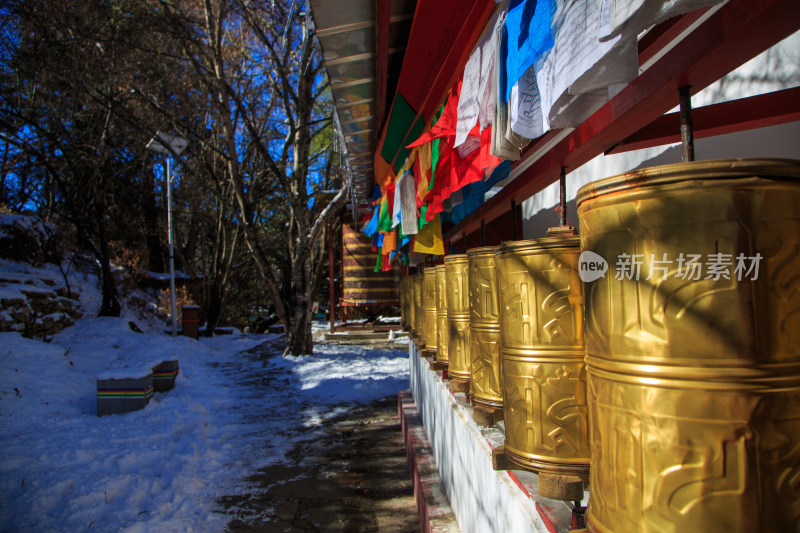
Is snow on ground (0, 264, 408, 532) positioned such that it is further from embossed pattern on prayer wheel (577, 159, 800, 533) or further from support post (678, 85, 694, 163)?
support post (678, 85, 694, 163)

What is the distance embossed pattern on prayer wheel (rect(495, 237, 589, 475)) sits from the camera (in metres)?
1.64

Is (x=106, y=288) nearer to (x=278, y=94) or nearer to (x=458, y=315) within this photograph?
(x=278, y=94)

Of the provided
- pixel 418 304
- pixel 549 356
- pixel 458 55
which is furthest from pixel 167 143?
pixel 549 356

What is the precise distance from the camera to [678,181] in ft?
3.23

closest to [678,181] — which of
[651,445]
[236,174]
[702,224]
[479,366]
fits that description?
[702,224]

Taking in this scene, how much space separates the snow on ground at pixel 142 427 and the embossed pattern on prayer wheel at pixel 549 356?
9.62 feet

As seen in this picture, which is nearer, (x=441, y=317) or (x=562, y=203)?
(x=562, y=203)

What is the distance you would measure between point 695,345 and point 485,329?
1.50 metres

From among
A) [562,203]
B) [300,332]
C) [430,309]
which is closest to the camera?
[562,203]

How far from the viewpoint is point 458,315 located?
10.3 feet

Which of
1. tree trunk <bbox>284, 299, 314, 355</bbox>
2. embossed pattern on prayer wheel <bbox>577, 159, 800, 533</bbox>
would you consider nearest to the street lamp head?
tree trunk <bbox>284, 299, 314, 355</bbox>

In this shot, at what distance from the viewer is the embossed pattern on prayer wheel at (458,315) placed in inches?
121

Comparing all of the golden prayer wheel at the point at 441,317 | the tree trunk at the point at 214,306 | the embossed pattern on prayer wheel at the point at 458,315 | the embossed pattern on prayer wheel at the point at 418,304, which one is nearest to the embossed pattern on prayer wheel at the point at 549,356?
the embossed pattern on prayer wheel at the point at 458,315

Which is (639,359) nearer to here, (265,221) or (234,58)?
(234,58)
